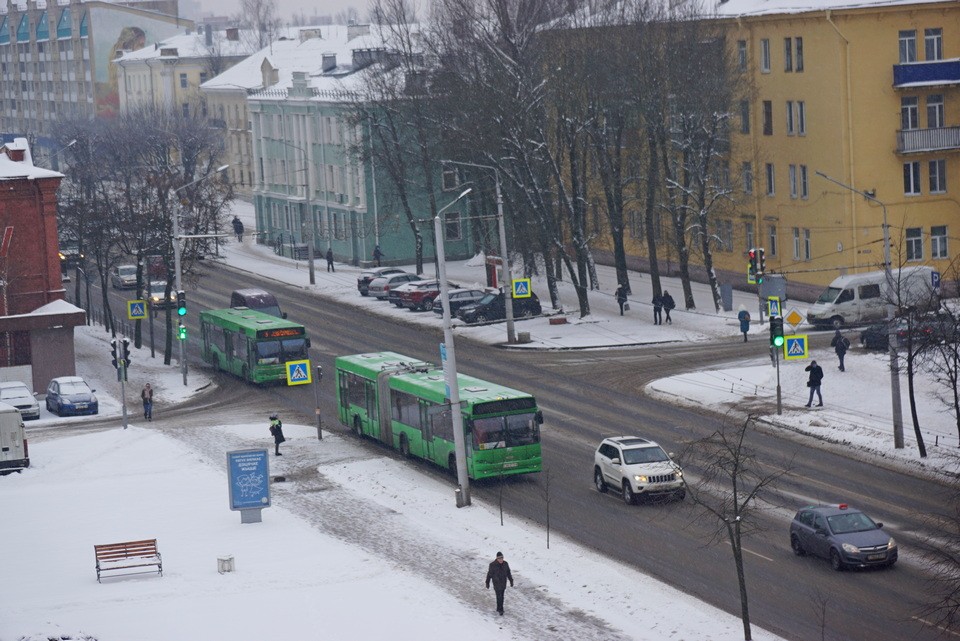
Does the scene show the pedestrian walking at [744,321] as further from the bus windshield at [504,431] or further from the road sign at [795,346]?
the bus windshield at [504,431]

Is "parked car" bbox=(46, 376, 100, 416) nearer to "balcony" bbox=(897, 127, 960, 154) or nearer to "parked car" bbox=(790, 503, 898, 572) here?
"parked car" bbox=(790, 503, 898, 572)

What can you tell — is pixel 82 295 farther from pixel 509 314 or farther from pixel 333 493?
pixel 333 493

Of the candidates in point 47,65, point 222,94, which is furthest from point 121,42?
point 222,94

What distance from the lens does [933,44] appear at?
66375 mm

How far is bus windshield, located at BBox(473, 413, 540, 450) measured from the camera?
39.4 metres

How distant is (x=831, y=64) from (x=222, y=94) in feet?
227

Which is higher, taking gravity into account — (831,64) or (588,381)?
(831,64)

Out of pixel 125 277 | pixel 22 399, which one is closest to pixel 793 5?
pixel 22 399

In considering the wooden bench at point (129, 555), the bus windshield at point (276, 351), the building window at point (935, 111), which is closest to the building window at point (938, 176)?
the building window at point (935, 111)

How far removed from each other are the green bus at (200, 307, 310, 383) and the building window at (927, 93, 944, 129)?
30.6 meters

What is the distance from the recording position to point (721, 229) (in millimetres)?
75125

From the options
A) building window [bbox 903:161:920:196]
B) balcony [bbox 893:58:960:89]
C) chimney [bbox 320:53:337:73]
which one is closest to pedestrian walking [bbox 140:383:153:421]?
building window [bbox 903:161:920:196]

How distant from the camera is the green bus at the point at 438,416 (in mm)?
39469

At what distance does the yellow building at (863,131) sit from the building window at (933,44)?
0.05 meters
